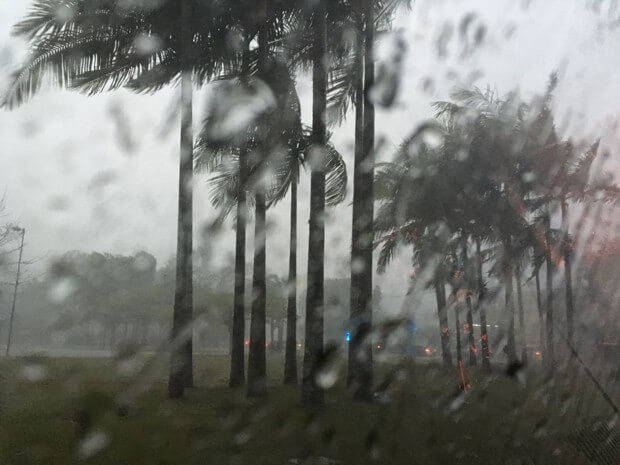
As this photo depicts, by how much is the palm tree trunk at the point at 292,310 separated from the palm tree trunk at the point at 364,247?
11.3 feet

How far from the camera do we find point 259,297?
13.3 meters

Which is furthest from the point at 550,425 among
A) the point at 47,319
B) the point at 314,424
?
the point at 47,319

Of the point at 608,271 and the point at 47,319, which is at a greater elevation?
the point at 608,271

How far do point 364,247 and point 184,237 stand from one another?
143 inches

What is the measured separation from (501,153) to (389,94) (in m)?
9.45

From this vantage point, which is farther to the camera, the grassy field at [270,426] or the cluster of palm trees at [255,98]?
the cluster of palm trees at [255,98]

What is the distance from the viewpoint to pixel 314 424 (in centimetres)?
959

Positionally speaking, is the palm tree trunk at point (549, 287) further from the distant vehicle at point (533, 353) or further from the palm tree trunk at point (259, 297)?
the palm tree trunk at point (259, 297)

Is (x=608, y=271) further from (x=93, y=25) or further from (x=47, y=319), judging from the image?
(x=47, y=319)

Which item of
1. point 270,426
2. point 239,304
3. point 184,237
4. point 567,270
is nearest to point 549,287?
point 567,270

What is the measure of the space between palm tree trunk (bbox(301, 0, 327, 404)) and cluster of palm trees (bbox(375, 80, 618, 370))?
35.5 feet

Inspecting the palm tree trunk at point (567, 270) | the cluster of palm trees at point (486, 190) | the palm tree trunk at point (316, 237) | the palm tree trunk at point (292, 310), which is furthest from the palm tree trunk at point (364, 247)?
the palm tree trunk at point (567, 270)

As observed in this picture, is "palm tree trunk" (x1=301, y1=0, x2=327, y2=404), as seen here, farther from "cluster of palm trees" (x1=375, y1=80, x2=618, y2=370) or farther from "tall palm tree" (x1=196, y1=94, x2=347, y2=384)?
"cluster of palm trees" (x1=375, y1=80, x2=618, y2=370)

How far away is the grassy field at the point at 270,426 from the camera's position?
7.23 metres
